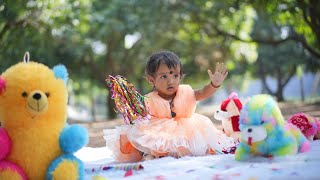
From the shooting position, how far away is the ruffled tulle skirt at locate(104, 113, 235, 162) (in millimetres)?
2990

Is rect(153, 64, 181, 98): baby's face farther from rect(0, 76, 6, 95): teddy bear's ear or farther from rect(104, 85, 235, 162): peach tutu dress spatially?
rect(0, 76, 6, 95): teddy bear's ear

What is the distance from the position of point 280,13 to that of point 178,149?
848 centimetres

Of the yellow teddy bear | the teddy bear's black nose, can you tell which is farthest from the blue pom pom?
the teddy bear's black nose

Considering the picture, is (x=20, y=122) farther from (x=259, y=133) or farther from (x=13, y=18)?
(x=13, y=18)

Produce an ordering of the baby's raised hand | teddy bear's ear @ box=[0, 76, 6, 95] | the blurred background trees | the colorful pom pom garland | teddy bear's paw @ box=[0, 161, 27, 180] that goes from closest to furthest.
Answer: teddy bear's paw @ box=[0, 161, 27, 180]
teddy bear's ear @ box=[0, 76, 6, 95]
the colorful pom pom garland
the baby's raised hand
the blurred background trees

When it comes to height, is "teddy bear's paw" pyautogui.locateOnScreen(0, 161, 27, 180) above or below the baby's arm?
below

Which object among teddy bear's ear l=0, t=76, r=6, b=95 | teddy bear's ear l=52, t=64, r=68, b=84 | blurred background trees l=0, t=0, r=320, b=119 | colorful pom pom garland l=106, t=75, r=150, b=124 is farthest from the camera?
blurred background trees l=0, t=0, r=320, b=119

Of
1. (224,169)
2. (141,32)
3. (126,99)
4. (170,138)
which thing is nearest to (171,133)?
(170,138)

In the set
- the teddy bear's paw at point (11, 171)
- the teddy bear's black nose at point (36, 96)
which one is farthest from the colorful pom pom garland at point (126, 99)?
the teddy bear's paw at point (11, 171)

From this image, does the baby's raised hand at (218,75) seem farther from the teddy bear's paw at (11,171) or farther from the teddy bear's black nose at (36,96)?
the teddy bear's paw at (11,171)

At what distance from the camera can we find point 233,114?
3.56 metres

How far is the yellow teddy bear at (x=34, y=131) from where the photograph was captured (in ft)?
6.39

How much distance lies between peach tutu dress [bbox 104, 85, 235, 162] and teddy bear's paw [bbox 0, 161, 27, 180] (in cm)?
118

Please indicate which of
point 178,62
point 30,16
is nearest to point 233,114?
point 178,62
